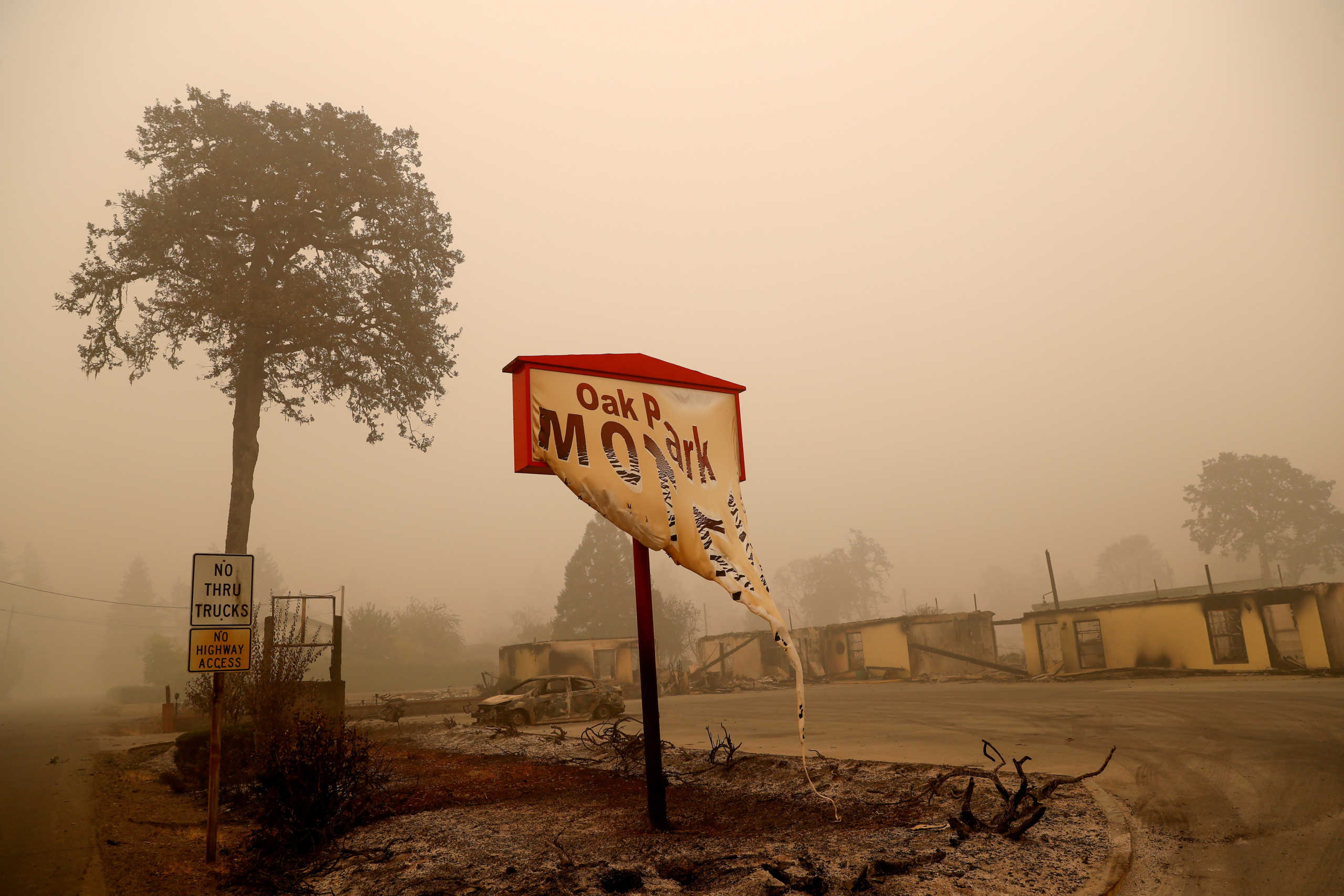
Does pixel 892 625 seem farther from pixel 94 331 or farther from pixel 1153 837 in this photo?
pixel 94 331

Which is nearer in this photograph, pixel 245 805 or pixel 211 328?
pixel 245 805

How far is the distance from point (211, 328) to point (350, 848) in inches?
812

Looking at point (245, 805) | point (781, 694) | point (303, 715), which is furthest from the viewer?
point (781, 694)

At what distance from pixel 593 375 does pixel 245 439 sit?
19.0 metres

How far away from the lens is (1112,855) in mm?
5227

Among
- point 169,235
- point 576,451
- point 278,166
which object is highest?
point 278,166

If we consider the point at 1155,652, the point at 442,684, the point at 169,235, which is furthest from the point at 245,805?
the point at 442,684

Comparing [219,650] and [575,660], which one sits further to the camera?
[575,660]

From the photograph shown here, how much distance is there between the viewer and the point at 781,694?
109 ft

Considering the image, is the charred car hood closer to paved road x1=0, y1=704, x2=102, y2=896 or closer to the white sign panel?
paved road x1=0, y1=704, x2=102, y2=896

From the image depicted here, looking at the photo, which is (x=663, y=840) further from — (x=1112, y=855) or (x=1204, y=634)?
(x=1204, y=634)

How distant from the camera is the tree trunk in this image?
65.5 ft

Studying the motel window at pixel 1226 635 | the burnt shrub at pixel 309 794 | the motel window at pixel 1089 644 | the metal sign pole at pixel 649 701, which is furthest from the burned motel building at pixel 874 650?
the metal sign pole at pixel 649 701

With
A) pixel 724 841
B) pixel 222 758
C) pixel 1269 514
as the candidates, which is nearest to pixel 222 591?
pixel 724 841
